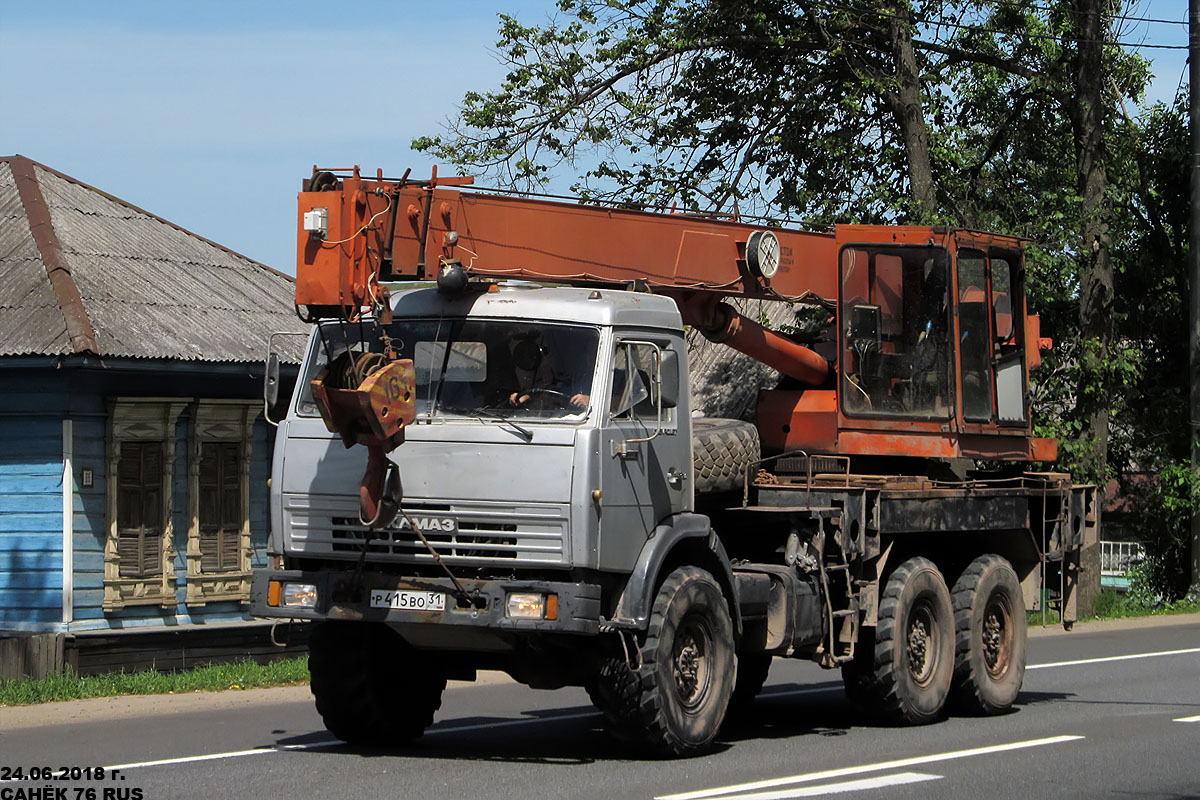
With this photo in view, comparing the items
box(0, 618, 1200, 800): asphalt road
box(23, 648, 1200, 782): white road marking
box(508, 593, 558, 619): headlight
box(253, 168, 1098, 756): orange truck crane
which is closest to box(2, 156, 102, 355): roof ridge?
box(0, 618, 1200, 800): asphalt road

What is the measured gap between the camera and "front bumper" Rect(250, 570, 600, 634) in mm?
9133

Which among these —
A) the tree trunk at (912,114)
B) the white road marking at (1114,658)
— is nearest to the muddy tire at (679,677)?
the white road marking at (1114,658)

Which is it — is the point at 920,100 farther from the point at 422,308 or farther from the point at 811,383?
the point at 422,308

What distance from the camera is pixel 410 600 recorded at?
30.9 ft

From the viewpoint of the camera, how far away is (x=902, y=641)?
12.1 m

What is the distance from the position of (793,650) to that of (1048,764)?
2.10m

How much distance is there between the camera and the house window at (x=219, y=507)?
58.7 feet

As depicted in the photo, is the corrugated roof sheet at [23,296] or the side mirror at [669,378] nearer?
the side mirror at [669,378]

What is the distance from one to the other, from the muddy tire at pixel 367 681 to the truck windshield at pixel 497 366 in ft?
4.89

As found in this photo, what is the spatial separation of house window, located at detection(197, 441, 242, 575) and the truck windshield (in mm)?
8215

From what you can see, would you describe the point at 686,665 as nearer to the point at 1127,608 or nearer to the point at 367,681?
the point at 367,681

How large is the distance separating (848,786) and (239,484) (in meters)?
10.8

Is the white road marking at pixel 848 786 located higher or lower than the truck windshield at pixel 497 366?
lower

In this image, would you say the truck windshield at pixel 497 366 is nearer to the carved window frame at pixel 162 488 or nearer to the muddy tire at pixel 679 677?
the muddy tire at pixel 679 677
